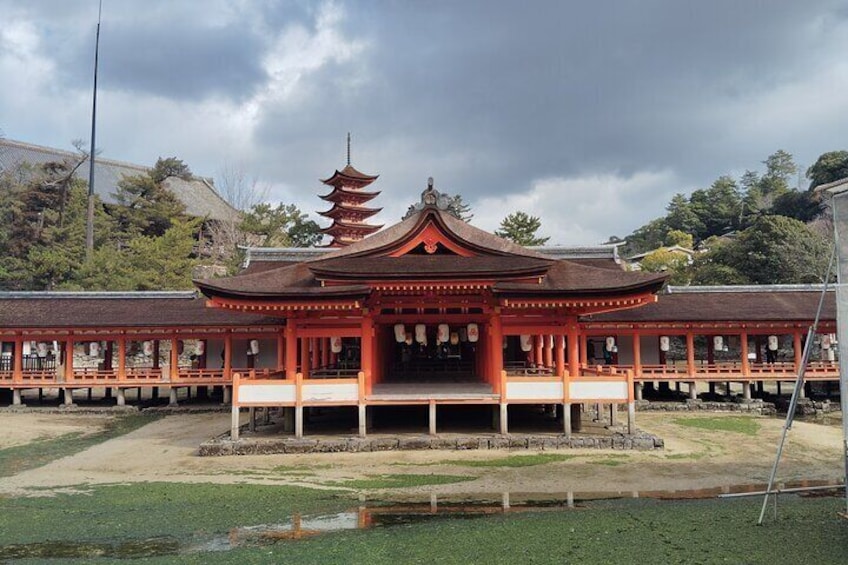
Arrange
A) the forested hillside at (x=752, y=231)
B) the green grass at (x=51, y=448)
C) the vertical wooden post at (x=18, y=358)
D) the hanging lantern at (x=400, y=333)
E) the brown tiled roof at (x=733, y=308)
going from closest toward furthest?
the green grass at (x=51, y=448) → the hanging lantern at (x=400, y=333) → the brown tiled roof at (x=733, y=308) → the vertical wooden post at (x=18, y=358) → the forested hillside at (x=752, y=231)

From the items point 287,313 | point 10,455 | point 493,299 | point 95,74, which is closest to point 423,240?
point 493,299

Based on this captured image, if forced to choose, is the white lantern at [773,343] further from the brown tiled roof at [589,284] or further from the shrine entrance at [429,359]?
the shrine entrance at [429,359]

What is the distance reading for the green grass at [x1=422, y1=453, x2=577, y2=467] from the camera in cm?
1530

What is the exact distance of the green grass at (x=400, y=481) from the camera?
44.1ft

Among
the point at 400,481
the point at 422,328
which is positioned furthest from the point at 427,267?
the point at 400,481

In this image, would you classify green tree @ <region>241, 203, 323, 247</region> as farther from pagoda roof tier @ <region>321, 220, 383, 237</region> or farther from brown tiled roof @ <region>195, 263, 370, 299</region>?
brown tiled roof @ <region>195, 263, 370, 299</region>

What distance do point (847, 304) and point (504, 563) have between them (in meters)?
6.16

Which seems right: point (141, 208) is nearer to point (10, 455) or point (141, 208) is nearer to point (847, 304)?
point (10, 455)

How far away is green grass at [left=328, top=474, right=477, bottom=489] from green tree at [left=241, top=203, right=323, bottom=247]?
105ft

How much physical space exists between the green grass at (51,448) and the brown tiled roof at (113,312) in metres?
4.70

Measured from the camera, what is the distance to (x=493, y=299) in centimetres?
1800

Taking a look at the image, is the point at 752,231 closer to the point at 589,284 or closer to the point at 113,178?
the point at 589,284

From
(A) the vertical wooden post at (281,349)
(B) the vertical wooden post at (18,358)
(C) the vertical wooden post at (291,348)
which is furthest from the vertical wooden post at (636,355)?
(B) the vertical wooden post at (18,358)

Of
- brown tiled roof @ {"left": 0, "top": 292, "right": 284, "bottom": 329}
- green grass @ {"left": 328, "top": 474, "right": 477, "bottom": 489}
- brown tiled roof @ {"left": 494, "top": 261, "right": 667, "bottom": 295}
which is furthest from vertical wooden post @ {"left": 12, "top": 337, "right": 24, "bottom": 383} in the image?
brown tiled roof @ {"left": 494, "top": 261, "right": 667, "bottom": 295}
